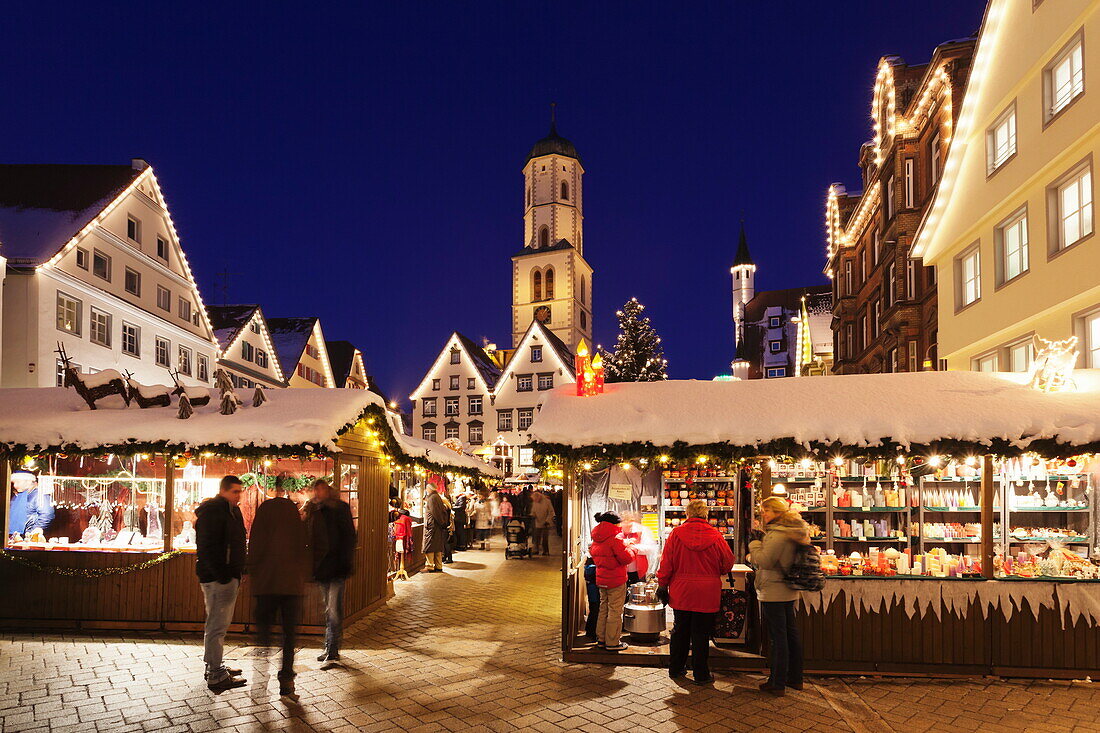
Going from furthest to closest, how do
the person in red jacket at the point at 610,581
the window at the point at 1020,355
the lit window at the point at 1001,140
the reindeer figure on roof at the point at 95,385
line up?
1. the lit window at the point at 1001,140
2. the window at the point at 1020,355
3. the reindeer figure on roof at the point at 95,385
4. the person in red jacket at the point at 610,581

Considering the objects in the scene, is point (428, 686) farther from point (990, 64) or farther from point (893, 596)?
point (990, 64)

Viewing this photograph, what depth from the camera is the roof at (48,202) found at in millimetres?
24234

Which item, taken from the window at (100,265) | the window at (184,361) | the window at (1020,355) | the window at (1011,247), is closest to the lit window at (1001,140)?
the window at (1011,247)

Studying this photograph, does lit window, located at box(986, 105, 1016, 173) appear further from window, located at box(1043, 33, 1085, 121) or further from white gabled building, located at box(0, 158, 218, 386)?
white gabled building, located at box(0, 158, 218, 386)

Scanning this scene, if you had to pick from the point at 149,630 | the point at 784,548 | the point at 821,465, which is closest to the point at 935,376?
the point at 821,465

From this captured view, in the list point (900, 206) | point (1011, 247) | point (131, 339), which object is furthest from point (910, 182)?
point (131, 339)

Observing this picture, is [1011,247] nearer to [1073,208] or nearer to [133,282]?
[1073,208]

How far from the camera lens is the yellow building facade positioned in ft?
36.8

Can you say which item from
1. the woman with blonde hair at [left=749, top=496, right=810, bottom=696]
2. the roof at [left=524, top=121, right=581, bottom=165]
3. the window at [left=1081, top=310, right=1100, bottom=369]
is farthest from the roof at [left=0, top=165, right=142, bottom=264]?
the roof at [left=524, top=121, right=581, bottom=165]

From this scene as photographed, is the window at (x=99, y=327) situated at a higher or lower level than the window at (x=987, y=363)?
higher

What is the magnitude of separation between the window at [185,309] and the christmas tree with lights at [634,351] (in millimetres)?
20480

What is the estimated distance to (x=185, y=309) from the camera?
109ft

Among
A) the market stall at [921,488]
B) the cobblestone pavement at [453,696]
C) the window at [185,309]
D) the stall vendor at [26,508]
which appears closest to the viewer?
the cobblestone pavement at [453,696]

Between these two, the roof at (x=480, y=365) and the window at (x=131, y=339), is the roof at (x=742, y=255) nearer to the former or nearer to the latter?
the roof at (x=480, y=365)
